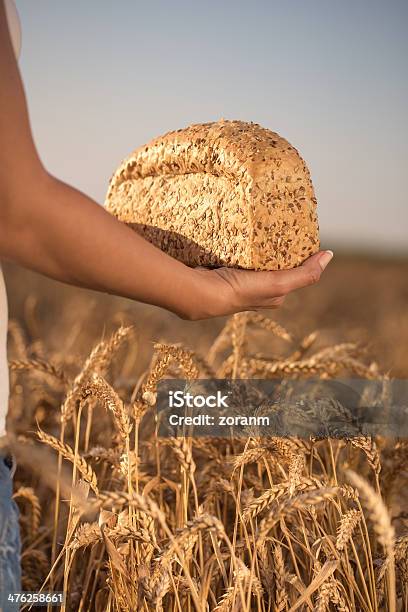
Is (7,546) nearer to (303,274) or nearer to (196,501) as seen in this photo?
(196,501)

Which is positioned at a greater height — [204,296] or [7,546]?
[204,296]

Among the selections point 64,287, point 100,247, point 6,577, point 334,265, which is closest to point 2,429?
point 6,577

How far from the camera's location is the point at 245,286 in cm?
141

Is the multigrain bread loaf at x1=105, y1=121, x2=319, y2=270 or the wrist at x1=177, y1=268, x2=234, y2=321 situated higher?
the multigrain bread loaf at x1=105, y1=121, x2=319, y2=270

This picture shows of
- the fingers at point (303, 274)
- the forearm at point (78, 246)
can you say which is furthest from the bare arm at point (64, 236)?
the fingers at point (303, 274)

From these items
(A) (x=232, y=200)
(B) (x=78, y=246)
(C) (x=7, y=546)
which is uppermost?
(A) (x=232, y=200)

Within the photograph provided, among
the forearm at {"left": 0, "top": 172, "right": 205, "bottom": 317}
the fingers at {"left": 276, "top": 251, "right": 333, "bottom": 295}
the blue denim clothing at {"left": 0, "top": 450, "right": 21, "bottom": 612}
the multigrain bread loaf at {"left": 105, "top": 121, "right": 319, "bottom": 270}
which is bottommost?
the blue denim clothing at {"left": 0, "top": 450, "right": 21, "bottom": 612}

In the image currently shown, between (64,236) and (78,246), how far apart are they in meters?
0.03

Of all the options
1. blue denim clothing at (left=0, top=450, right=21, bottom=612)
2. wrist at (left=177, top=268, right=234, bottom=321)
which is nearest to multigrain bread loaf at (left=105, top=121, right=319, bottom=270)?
wrist at (left=177, top=268, right=234, bottom=321)

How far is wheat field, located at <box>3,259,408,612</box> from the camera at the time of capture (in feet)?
4.33

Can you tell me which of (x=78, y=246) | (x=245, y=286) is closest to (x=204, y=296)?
(x=245, y=286)

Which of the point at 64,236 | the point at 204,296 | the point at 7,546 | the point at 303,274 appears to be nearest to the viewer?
the point at 64,236

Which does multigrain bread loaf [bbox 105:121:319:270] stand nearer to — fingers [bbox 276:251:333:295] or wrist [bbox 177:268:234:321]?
fingers [bbox 276:251:333:295]

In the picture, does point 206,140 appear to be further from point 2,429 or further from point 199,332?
point 199,332
